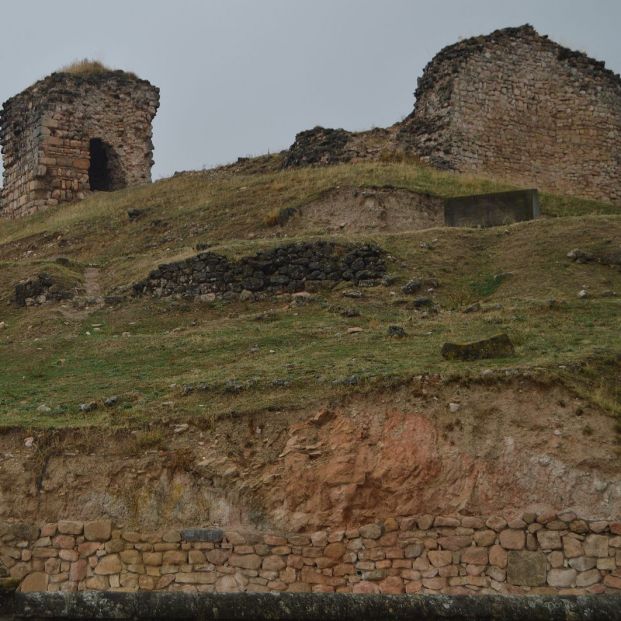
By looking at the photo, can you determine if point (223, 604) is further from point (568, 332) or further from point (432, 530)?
point (568, 332)

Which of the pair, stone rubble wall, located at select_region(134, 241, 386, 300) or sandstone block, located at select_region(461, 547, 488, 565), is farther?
stone rubble wall, located at select_region(134, 241, 386, 300)

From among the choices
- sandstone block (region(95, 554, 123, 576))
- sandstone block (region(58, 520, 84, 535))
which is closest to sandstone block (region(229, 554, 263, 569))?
sandstone block (region(95, 554, 123, 576))

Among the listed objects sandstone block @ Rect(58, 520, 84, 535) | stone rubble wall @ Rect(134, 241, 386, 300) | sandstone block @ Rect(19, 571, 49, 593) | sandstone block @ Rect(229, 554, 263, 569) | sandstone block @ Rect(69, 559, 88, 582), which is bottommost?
sandstone block @ Rect(19, 571, 49, 593)

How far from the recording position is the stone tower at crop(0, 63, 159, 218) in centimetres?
3325

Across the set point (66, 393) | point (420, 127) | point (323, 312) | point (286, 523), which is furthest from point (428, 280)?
point (420, 127)

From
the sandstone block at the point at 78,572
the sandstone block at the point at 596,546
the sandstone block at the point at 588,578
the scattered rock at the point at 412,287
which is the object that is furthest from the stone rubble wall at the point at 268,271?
the sandstone block at the point at 588,578

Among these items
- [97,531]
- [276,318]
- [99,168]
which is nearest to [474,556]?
[97,531]

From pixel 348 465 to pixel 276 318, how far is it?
6.01 metres

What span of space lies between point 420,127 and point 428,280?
11447 millimetres

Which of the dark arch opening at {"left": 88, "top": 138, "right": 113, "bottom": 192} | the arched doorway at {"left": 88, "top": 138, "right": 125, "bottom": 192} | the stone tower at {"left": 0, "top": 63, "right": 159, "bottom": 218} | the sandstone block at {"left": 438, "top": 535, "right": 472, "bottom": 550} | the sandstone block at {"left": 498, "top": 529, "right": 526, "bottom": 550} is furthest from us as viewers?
the dark arch opening at {"left": 88, "top": 138, "right": 113, "bottom": 192}

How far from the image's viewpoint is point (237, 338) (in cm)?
1642

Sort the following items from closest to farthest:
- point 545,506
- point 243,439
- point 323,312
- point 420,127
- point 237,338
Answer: point 545,506, point 243,439, point 237,338, point 323,312, point 420,127

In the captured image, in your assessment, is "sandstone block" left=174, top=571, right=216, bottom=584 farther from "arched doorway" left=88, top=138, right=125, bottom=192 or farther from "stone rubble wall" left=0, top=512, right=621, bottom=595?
"arched doorway" left=88, top=138, right=125, bottom=192

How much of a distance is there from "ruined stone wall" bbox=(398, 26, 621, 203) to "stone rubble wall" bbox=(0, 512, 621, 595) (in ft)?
60.2
